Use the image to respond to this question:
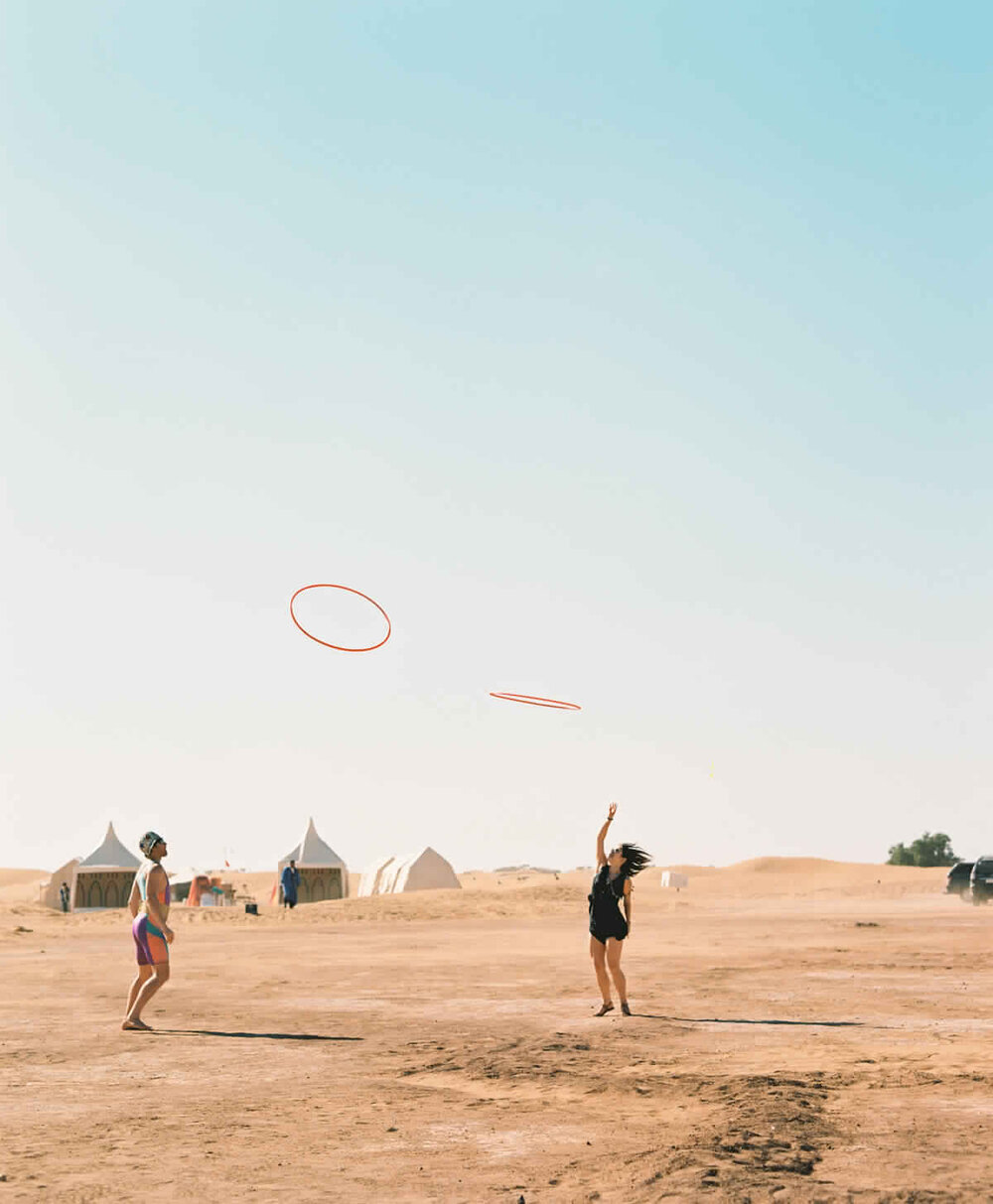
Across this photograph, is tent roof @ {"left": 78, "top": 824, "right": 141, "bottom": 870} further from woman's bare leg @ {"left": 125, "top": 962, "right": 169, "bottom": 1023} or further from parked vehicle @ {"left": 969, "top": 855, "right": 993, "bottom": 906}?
woman's bare leg @ {"left": 125, "top": 962, "right": 169, "bottom": 1023}

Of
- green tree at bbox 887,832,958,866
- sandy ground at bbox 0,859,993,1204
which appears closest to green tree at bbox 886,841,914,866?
green tree at bbox 887,832,958,866

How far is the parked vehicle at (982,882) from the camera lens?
42.3 metres

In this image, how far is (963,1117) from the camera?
842 cm

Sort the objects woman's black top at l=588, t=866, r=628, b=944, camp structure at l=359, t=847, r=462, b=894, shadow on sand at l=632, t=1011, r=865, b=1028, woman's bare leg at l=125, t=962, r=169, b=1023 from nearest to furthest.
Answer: woman's bare leg at l=125, t=962, r=169, b=1023 < shadow on sand at l=632, t=1011, r=865, b=1028 < woman's black top at l=588, t=866, r=628, b=944 < camp structure at l=359, t=847, r=462, b=894

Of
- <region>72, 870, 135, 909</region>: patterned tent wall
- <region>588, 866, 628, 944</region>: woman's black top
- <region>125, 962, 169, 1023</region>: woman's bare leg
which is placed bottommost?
<region>72, 870, 135, 909</region>: patterned tent wall

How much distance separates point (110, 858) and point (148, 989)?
37.7 metres

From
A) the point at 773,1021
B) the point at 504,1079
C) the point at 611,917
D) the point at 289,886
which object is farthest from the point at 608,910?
the point at 289,886

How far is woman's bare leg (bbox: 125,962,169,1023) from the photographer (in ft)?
42.8

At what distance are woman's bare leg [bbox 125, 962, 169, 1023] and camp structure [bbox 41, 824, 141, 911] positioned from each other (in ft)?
120

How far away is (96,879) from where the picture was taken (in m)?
48.8

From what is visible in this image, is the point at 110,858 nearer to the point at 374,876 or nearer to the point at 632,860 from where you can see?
the point at 374,876

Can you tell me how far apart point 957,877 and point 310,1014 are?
3959 cm

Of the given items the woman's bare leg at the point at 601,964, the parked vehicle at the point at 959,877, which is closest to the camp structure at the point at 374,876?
the parked vehicle at the point at 959,877

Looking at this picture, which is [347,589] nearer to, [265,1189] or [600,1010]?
[600,1010]
